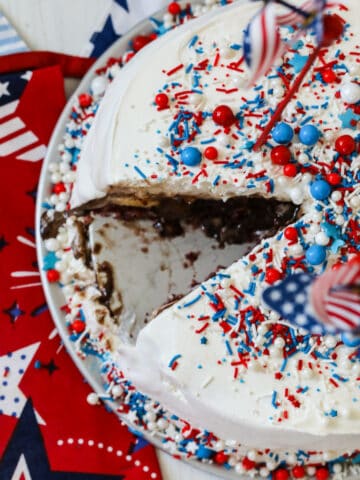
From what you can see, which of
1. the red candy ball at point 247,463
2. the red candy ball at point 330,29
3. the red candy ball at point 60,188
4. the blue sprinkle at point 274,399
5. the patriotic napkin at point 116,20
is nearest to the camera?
the red candy ball at point 330,29

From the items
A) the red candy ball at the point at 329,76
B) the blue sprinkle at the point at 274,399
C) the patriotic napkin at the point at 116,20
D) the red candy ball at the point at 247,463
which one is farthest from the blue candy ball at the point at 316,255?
the patriotic napkin at the point at 116,20

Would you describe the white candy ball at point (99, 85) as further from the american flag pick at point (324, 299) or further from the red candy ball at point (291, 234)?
the american flag pick at point (324, 299)

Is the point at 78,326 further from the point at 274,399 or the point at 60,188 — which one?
the point at 274,399

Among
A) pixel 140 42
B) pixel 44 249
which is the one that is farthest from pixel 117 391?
pixel 140 42

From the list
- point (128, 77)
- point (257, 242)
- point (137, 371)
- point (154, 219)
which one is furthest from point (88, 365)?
point (128, 77)

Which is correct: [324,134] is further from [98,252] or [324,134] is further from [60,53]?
[60,53]

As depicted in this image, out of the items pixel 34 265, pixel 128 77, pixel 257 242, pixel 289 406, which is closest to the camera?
pixel 289 406
